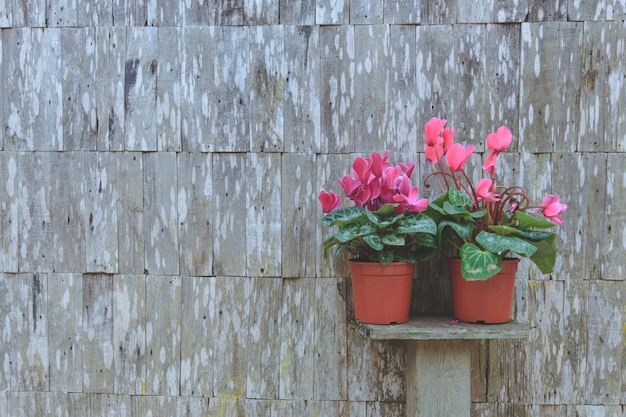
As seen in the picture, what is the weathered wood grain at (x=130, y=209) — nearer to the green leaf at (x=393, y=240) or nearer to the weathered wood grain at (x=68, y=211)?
the weathered wood grain at (x=68, y=211)

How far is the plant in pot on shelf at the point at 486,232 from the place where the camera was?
1.26 meters

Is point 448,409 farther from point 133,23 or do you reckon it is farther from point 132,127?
point 133,23

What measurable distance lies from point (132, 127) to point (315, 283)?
0.70 m

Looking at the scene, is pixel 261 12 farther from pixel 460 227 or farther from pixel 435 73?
pixel 460 227

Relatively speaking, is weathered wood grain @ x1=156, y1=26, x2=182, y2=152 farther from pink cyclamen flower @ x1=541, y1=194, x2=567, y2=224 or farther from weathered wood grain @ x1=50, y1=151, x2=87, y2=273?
pink cyclamen flower @ x1=541, y1=194, x2=567, y2=224

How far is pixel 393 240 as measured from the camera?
1288mm

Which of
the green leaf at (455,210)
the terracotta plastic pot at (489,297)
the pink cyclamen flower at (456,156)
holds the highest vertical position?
the pink cyclamen flower at (456,156)

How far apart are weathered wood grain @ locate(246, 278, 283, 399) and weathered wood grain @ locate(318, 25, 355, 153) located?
1.42 ft

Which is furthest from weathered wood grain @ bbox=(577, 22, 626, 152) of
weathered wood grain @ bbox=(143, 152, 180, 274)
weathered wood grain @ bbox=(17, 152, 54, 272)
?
weathered wood grain @ bbox=(17, 152, 54, 272)

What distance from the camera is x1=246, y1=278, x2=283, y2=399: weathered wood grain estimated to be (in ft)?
5.22

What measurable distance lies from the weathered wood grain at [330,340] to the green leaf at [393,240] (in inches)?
12.7

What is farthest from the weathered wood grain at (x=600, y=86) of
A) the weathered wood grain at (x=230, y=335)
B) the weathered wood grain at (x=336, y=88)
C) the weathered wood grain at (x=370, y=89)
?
the weathered wood grain at (x=230, y=335)

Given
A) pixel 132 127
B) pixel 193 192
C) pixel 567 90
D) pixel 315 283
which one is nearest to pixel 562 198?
pixel 567 90

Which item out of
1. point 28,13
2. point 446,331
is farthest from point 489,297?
point 28,13
